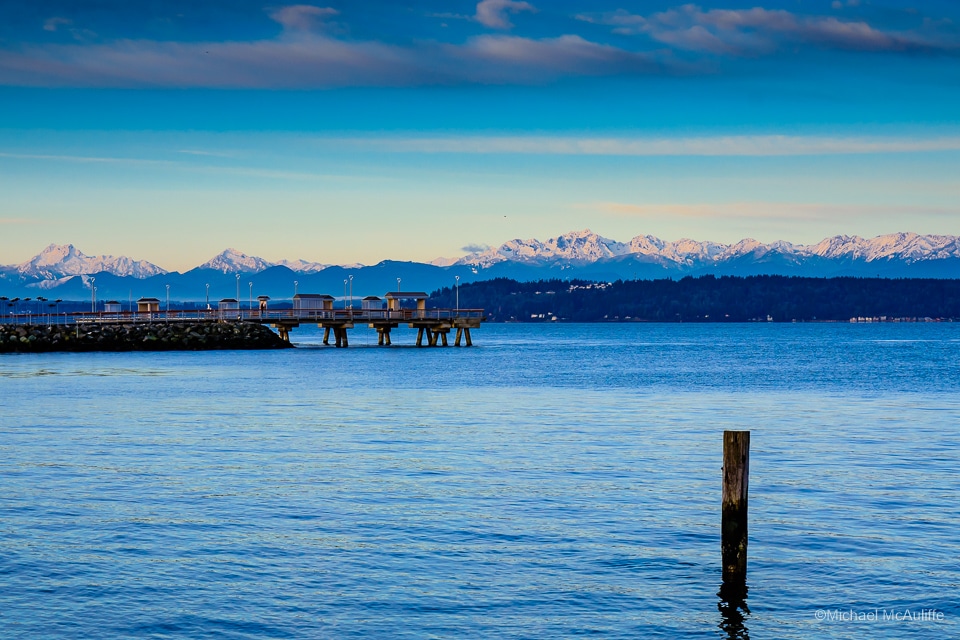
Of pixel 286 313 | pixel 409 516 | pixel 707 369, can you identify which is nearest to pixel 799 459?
pixel 409 516

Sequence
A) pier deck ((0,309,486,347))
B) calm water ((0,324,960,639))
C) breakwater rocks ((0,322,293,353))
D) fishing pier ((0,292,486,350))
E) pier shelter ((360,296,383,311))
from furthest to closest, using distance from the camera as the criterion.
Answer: pier shelter ((360,296,383,311)) < pier deck ((0,309,486,347)) < fishing pier ((0,292,486,350)) < breakwater rocks ((0,322,293,353)) < calm water ((0,324,960,639))

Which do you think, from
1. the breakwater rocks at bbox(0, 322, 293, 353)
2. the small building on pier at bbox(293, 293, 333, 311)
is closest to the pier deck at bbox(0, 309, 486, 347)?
the breakwater rocks at bbox(0, 322, 293, 353)

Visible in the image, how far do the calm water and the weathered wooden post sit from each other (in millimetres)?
550

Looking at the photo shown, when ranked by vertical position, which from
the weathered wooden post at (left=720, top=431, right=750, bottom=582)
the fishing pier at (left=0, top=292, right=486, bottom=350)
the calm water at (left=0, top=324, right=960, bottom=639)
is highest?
the fishing pier at (left=0, top=292, right=486, bottom=350)

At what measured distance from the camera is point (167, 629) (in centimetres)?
1684

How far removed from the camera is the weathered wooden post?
18594 millimetres

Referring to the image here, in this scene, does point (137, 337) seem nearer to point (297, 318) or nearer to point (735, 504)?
point (297, 318)

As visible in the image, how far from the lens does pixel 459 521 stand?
24.1 metres

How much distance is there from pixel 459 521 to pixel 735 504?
707cm

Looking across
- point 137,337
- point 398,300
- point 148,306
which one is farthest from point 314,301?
point 137,337

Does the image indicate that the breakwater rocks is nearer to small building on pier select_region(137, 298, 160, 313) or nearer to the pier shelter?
small building on pier select_region(137, 298, 160, 313)

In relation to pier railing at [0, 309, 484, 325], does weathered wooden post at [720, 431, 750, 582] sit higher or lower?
lower

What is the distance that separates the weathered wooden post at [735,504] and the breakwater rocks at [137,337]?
10283 centimetres

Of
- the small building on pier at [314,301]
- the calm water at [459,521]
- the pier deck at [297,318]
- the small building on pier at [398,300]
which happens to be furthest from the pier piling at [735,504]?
the small building on pier at [398,300]
